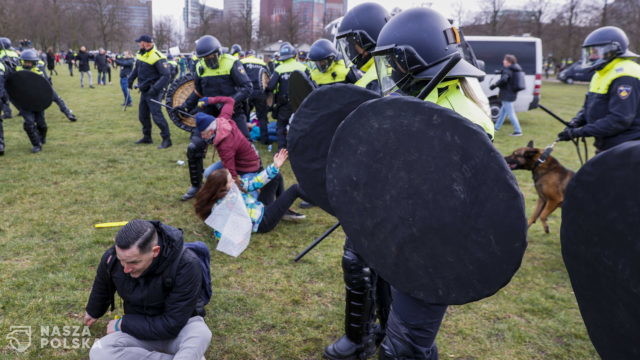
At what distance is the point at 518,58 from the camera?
40.4ft

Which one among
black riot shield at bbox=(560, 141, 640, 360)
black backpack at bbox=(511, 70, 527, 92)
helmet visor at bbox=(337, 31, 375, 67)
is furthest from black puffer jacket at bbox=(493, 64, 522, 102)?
black riot shield at bbox=(560, 141, 640, 360)

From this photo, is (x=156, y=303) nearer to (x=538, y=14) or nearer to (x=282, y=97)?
(x=282, y=97)

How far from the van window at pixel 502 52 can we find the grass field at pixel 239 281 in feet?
20.3

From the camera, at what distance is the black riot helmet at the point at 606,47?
4.04 metres

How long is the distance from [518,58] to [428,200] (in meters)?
12.4

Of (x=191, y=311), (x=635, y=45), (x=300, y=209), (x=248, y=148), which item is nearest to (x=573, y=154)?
(x=300, y=209)

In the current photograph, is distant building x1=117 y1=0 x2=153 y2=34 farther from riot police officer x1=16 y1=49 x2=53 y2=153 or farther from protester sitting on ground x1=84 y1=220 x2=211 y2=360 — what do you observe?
protester sitting on ground x1=84 y1=220 x2=211 y2=360

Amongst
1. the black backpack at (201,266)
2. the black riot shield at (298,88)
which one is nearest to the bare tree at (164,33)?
the black riot shield at (298,88)

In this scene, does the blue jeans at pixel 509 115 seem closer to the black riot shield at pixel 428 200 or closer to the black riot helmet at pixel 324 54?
the black riot helmet at pixel 324 54

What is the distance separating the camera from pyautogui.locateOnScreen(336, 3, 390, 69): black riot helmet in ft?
11.1

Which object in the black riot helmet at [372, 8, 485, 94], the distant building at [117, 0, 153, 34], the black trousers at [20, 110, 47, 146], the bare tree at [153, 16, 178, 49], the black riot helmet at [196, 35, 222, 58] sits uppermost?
the distant building at [117, 0, 153, 34]

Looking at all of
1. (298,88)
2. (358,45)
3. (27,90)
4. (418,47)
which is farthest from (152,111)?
(418,47)

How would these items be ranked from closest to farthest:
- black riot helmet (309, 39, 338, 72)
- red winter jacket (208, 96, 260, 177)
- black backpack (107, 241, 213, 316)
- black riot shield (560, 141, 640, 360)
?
black riot shield (560, 141, 640, 360)
black backpack (107, 241, 213, 316)
red winter jacket (208, 96, 260, 177)
black riot helmet (309, 39, 338, 72)

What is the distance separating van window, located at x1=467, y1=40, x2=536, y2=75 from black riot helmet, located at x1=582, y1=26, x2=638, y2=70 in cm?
841
